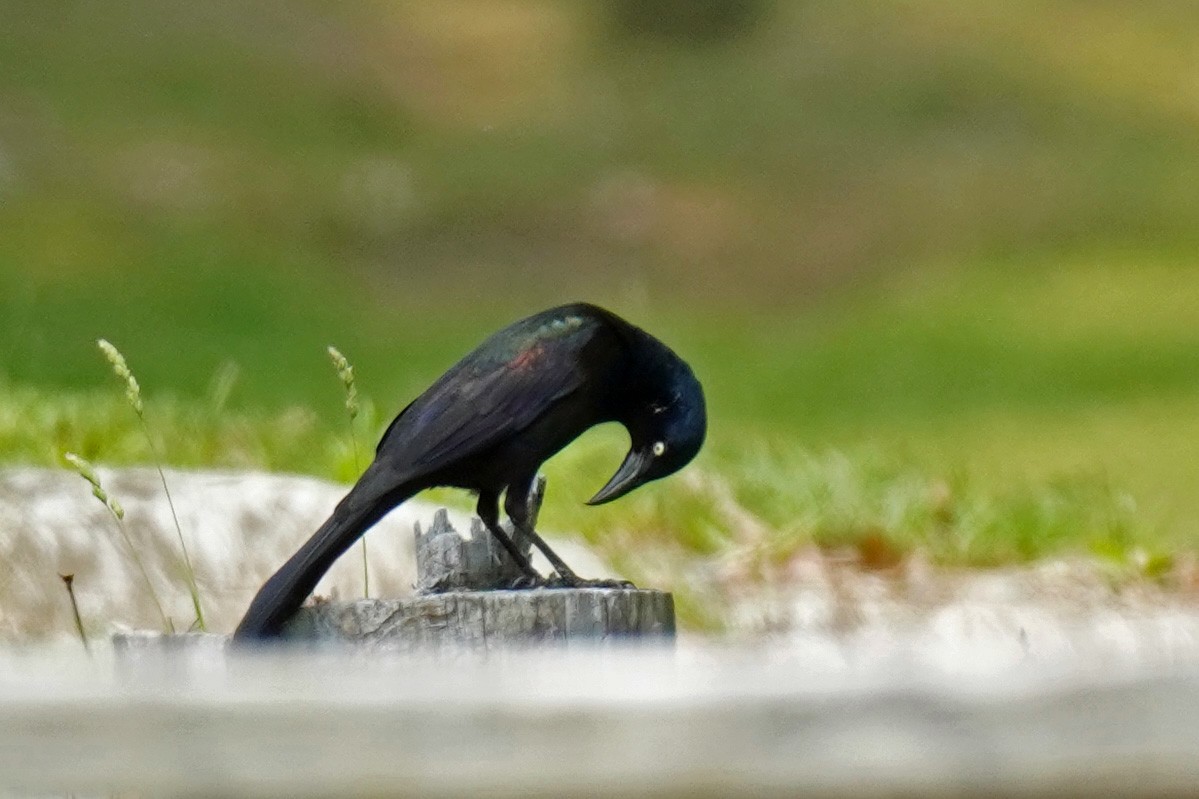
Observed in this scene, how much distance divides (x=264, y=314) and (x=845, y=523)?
23.1 ft

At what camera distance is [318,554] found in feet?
8.84

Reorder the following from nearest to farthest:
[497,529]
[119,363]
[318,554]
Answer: [318,554], [119,363], [497,529]

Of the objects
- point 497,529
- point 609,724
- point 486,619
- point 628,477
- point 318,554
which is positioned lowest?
point 609,724

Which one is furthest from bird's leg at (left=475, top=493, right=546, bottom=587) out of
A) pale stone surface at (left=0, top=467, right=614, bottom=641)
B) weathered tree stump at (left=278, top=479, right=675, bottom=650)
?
pale stone surface at (left=0, top=467, right=614, bottom=641)

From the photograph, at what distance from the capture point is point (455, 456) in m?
2.87

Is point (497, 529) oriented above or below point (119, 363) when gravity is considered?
below

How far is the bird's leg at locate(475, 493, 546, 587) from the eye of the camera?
116 inches

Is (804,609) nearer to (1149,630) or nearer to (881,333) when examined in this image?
(1149,630)

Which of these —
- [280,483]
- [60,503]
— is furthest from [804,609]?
[60,503]

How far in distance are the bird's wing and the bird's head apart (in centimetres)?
22

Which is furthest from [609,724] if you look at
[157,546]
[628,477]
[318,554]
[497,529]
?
[157,546]

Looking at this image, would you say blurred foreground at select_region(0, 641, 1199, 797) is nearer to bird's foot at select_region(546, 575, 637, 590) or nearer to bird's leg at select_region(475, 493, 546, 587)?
bird's foot at select_region(546, 575, 637, 590)

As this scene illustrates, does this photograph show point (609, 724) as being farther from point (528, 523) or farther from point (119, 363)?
point (528, 523)

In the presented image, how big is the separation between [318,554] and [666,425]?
2.42 ft
